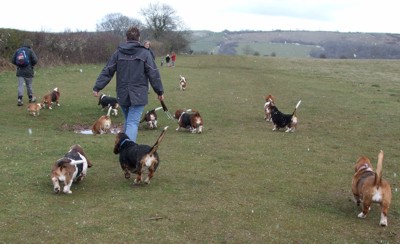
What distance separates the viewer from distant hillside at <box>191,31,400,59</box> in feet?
312

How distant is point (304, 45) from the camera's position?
12562 cm

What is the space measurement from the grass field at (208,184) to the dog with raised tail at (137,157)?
0.26 metres

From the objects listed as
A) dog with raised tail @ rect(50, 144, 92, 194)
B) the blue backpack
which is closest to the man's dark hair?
dog with raised tail @ rect(50, 144, 92, 194)

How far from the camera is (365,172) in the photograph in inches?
255

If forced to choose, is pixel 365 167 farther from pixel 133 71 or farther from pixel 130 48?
pixel 130 48

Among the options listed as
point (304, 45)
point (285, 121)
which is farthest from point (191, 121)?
point (304, 45)

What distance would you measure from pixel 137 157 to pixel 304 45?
12460 centimetres

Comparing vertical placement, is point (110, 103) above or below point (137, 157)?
below

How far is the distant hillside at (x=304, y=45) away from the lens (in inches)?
3738

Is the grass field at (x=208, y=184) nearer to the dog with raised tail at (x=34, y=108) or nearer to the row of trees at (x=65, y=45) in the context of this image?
the dog with raised tail at (x=34, y=108)

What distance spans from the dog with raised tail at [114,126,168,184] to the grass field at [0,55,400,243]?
0.85 ft

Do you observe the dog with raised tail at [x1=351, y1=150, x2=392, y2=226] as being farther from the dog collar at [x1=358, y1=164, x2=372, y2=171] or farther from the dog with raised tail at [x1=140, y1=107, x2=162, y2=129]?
the dog with raised tail at [x1=140, y1=107, x2=162, y2=129]

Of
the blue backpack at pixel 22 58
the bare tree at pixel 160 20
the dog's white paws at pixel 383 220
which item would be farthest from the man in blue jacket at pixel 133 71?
the bare tree at pixel 160 20

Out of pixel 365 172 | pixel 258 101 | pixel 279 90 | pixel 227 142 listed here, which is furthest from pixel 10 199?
pixel 279 90
